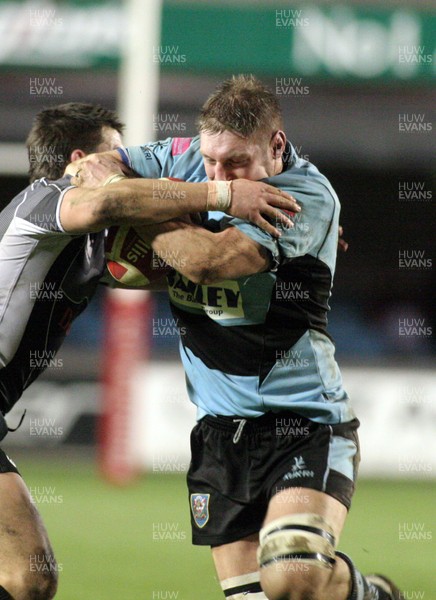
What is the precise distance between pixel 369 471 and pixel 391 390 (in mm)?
741

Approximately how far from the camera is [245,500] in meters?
4.04

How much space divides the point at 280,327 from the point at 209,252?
480 millimetres

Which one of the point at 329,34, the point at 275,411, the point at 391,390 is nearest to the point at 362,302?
the point at 391,390

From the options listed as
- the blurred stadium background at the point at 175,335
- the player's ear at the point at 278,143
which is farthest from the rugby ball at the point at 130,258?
the blurred stadium background at the point at 175,335

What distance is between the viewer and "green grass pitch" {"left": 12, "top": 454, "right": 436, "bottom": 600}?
5711mm

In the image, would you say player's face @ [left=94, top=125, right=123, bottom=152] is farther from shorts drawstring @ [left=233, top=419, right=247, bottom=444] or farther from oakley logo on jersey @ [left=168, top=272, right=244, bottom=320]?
shorts drawstring @ [left=233, top=419, right=247, bottom=444]

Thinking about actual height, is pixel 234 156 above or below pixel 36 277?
above

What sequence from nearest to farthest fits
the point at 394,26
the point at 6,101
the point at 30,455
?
1. the point at 394,26
2. the point at 30,455
3. the point at 6,101

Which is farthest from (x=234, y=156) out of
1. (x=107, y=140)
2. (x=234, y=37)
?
(x=234, y=37)

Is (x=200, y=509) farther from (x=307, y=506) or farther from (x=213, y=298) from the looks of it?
(x=213, y=298)

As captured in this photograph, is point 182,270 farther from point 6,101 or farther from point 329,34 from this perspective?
point 6,101

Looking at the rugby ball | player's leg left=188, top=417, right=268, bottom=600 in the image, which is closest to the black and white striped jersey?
the rugby ball

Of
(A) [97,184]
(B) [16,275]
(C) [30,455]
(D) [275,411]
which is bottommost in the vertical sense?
(C) [30,455]

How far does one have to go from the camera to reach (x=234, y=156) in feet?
12.8
